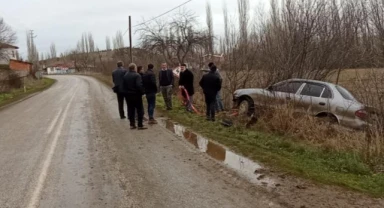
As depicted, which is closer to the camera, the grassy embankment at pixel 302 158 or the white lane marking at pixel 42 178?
the white lane marking at pixel 42 178

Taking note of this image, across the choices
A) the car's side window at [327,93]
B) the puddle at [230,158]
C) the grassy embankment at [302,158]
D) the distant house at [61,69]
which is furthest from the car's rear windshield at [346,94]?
the distant house at [61,69]

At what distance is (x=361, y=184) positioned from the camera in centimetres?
604

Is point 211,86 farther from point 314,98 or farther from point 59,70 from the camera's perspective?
point 59,70

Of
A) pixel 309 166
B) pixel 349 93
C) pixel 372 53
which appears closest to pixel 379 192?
pixel 309 166

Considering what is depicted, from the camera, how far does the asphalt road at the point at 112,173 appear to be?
5402 millimetres

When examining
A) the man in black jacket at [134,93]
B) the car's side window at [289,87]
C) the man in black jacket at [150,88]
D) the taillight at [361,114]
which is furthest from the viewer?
the man in black jacket at [150,88]

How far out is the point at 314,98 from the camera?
37.9 feet

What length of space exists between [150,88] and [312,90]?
508cm

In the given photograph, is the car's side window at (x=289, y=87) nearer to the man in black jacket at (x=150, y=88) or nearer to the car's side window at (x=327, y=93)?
the car's side window at (x=327, y=93)

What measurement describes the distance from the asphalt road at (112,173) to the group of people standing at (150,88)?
35.7 inches

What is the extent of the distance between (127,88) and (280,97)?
4.54 m

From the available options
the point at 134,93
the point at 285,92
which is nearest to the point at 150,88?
the point at 134,93

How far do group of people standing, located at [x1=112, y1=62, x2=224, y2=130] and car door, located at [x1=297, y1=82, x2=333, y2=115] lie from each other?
8.57ft

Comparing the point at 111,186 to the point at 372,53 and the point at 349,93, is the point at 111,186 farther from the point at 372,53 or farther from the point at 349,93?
the point at 372,53
